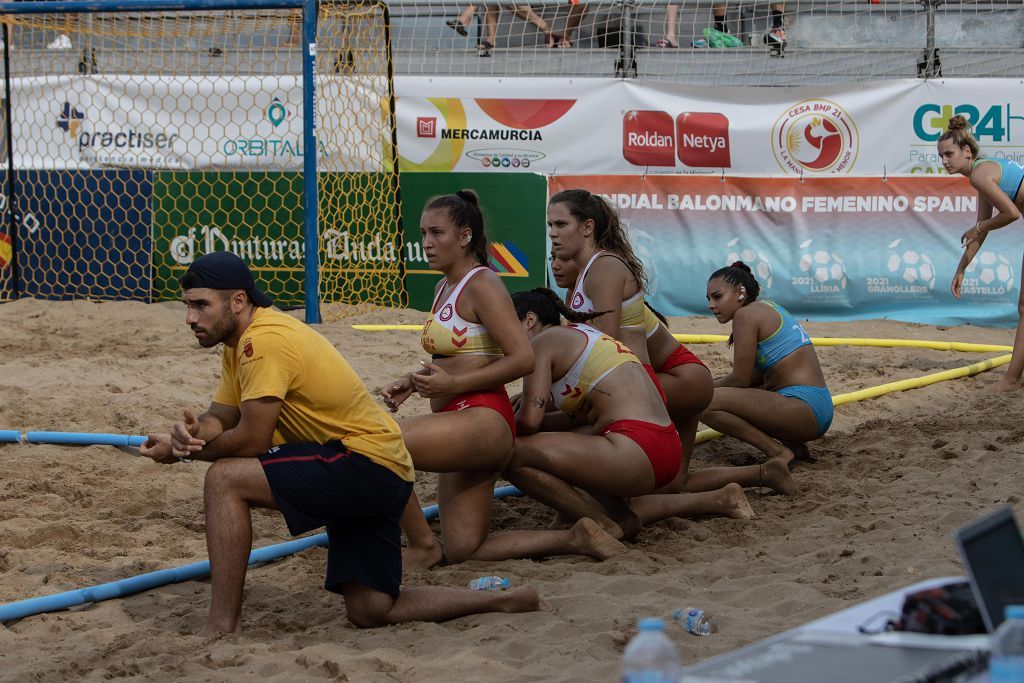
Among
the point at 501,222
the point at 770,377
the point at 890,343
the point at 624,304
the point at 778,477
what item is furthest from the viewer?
the point at 501,222

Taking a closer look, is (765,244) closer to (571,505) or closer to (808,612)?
(571,505)

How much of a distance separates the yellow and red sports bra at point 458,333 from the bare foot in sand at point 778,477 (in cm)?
177

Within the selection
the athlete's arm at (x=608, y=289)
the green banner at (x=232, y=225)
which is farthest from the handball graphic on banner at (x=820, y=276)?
the athlete's arm at (x=608, y=289)

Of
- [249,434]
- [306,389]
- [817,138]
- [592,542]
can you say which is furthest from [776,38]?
[249,434]

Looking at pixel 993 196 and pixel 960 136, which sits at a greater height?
pixel 960 136

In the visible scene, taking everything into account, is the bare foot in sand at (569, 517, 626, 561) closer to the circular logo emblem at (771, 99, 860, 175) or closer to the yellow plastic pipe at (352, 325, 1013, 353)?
the yellow plastic pipe at (352, 325, 1013, 353)

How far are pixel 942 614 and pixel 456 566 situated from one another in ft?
9.59

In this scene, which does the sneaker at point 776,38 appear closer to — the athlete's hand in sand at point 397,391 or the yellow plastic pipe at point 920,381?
the yellow plastic pipe at point 920,381

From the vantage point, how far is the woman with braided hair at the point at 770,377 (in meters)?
6.26

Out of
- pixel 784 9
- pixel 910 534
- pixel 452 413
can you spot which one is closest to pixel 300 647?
pixel 452 413

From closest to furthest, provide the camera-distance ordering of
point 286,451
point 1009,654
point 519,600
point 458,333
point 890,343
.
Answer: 1. point 1009,654
2. point 286,451
3. point 519,600
4. point 458,333
5. point 890,343

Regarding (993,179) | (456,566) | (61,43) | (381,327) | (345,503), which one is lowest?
(456,566)

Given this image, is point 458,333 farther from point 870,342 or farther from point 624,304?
point 870,342

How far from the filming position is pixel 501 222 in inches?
456
